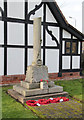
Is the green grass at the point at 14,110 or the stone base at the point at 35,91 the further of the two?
the stone base at the point at 35,91

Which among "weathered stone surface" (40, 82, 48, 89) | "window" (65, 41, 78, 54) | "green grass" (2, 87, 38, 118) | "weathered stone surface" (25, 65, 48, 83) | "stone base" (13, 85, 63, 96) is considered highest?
"window" (65, 41, 78, 54)

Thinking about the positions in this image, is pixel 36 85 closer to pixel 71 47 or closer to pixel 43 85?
pixel 43 85

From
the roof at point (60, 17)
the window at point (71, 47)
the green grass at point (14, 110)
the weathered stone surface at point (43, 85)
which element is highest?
the roof at point (60, 17)

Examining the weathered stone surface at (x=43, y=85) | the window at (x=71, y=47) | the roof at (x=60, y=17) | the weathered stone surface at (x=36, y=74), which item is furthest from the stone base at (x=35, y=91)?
the roof at (x=60, y=17)

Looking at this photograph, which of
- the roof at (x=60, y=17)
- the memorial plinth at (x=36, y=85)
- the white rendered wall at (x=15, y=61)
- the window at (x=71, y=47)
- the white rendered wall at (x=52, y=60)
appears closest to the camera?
the memorial plinth at (x=36, y=85)

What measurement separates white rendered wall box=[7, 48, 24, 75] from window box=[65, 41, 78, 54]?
4198 millimetres

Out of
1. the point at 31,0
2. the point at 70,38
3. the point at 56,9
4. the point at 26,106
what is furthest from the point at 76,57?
the point at 26,106

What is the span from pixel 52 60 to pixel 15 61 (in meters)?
3.19

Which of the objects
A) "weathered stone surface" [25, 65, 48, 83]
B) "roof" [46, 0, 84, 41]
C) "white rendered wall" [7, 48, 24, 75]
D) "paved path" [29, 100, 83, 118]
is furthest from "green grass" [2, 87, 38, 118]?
"roof" [46, 0, 84, 41]

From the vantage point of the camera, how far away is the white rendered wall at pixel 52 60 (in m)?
12.0

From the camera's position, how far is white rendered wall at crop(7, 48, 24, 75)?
33.7 feet

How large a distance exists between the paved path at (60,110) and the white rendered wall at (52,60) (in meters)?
5.90

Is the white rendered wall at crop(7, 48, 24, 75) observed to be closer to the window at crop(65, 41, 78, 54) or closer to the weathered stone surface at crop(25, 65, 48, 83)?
the weathered stone surface at crop(25, 65, 48, 83)

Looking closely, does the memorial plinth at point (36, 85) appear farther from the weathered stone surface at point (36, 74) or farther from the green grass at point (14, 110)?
the green grass at point (14, 110)
